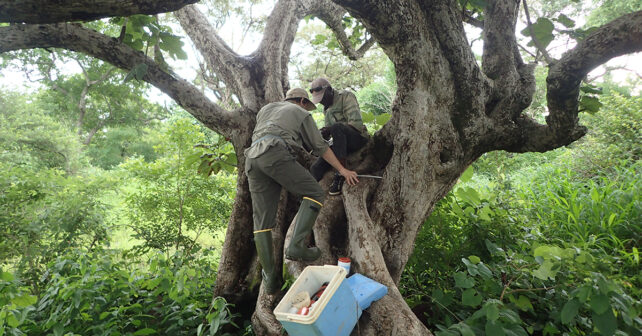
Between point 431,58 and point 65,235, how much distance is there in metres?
4.44

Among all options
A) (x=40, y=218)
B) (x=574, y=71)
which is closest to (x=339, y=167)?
(x=574, y=71)

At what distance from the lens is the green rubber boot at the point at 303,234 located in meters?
2.47

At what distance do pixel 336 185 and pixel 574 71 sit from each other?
2031 mm

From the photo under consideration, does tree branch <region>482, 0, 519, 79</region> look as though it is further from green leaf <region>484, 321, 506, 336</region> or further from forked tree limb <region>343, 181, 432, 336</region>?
green leaf <region>484, 321, 506, 336</region>

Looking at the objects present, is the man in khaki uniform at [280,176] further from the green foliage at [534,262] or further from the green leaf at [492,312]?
the green leaf at [492,312]

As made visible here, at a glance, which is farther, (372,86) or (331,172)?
(372,86)

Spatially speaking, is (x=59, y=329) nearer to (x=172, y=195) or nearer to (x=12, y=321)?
A: (x=12, y=321)

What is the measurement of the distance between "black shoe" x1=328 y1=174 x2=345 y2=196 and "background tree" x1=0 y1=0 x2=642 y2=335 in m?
0.11

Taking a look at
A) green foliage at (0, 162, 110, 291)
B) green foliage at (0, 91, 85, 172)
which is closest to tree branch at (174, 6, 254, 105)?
green foliage at (0, 162, 110, 291)

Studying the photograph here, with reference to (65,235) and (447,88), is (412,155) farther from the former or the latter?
(65,235)

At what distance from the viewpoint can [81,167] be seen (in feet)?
50.0

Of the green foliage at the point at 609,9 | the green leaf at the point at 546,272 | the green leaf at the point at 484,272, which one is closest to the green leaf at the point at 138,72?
the green leaf at the point at 484,272

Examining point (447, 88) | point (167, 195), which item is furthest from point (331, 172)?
point (167, 195)

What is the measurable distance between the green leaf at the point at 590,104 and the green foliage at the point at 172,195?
4.51m
